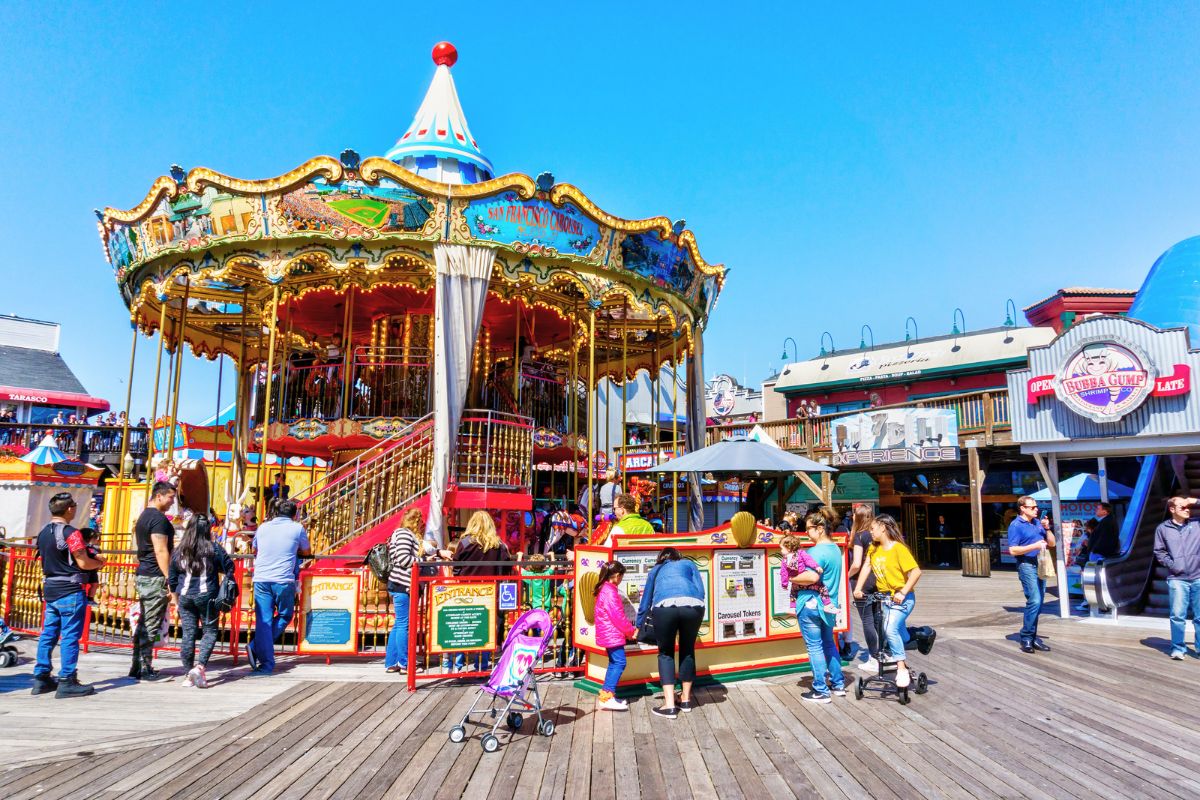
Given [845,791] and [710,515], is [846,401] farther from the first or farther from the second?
[845,791]

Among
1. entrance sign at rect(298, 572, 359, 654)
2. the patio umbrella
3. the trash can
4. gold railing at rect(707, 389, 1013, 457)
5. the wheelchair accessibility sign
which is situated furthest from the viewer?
the patio umbrella

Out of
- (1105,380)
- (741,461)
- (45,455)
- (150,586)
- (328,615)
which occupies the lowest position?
(328,615)

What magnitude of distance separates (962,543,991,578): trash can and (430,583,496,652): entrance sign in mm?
14414

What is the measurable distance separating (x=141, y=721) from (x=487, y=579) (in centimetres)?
279

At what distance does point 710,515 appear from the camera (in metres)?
32.0

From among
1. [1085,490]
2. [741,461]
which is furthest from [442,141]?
[1085,490]

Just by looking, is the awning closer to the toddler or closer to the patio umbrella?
the patio umbrella

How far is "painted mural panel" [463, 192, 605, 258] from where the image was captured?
11.3 m

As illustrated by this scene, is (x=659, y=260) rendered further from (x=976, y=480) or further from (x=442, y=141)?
(x=976, y=480)

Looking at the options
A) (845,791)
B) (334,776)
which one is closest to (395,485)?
(334,776)

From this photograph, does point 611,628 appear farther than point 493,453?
No

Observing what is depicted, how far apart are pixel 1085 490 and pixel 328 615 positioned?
20.2 meters

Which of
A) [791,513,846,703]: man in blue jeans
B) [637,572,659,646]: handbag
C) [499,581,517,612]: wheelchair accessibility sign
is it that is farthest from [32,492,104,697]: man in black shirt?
[791,513,846,703]: man in blue jeans

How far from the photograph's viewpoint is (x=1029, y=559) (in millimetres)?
8727
